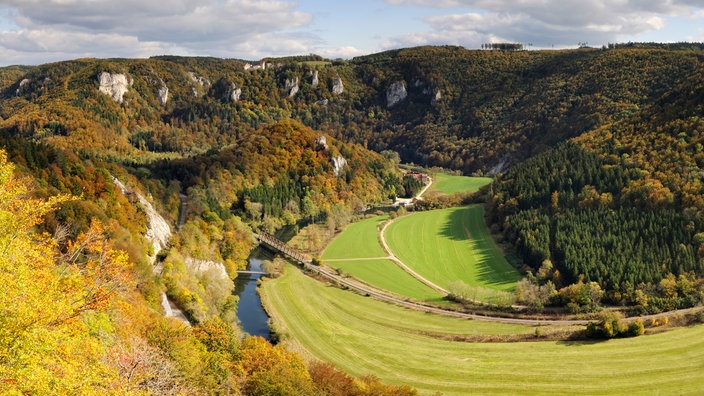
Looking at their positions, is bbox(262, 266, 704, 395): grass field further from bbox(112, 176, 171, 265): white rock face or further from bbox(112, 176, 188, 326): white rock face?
bbox(112, 176, 171, 265): white rock face

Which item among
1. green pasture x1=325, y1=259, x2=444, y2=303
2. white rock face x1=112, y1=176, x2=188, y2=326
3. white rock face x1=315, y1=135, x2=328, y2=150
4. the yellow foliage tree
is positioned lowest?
green pasture x1=325, y1=259, x2=444, y2=303

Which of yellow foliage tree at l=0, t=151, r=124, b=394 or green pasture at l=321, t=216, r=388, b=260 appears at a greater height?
yellow foliage tree at l=0, t=151, r=124, b=394

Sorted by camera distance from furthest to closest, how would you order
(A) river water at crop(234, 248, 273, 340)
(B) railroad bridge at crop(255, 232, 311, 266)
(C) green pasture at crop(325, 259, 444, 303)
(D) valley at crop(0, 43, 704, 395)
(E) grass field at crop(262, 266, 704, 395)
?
(B) railroad bridge at crop(255, 232, 311, 266)
(C) green pasture at crop(325, 259, 444, 303)
(A) river water at crop(234, 248, 273, 340)
(E) grass field at crop(262, 266, 704, 395)
(D) valley at crop(0, 43, 704, 395)

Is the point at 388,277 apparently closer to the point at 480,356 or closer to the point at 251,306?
the point at 251,306

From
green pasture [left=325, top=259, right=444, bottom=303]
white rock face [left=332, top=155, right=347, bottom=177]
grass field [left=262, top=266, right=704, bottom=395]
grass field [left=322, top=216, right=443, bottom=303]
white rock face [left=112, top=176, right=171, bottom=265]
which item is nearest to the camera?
grass field [left=262, top=266, right=704, bottom=395]

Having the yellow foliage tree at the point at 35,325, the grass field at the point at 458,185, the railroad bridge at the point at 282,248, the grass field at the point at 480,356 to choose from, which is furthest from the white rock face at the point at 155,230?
the grass field at the point at 458,185

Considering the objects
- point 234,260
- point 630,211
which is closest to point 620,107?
point 630,211

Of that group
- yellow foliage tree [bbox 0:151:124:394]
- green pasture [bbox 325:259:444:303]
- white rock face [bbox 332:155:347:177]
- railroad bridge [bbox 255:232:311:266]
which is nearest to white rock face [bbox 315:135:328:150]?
white rock face [bbox 332:155:347:177]

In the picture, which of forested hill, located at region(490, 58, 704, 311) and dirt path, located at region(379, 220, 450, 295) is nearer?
forested hill, located at region(490, 58, 704, 311)

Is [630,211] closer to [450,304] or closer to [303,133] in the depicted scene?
[450,304]
